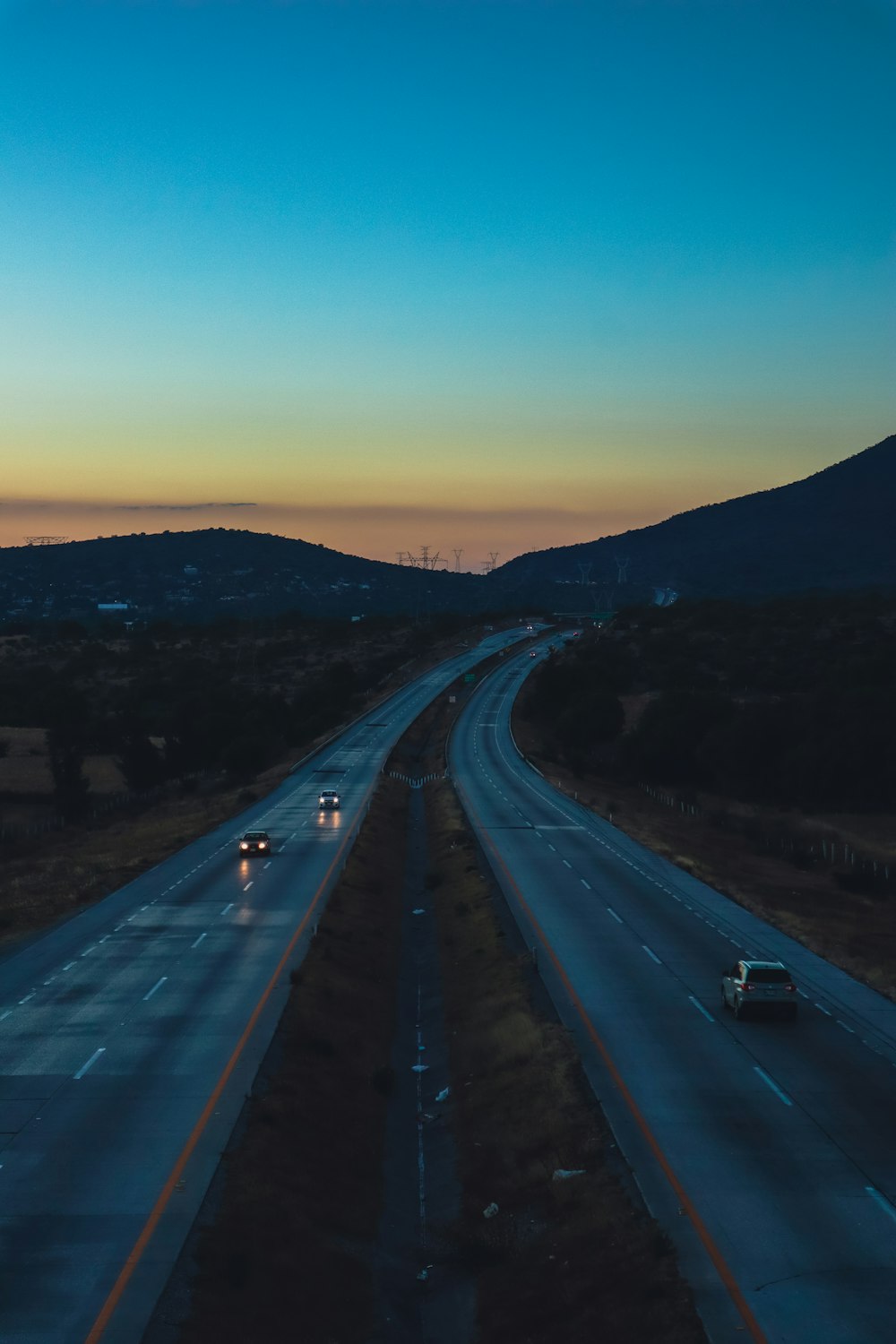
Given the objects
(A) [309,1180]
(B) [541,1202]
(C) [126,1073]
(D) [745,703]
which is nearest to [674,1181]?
(B) [541,1202]

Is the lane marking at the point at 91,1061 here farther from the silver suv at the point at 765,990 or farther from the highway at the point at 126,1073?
the silver suv at the point at 765,990

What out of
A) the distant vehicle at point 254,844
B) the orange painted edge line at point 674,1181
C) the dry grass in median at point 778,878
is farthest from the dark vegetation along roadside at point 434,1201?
the distant vehicle at point 254,844

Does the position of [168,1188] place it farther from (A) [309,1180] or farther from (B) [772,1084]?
(B) [772,1084]

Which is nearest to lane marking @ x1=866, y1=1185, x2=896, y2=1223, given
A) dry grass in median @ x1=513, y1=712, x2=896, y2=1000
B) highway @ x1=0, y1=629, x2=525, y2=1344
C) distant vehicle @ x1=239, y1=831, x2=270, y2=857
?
highway @ x1=0, y1=629, x2=525, y2=1344

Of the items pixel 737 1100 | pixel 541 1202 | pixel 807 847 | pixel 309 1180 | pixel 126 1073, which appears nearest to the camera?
pixel 541 1202

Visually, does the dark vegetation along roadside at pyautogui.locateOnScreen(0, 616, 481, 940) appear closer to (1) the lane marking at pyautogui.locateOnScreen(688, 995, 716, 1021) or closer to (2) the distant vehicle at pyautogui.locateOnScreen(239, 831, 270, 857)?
(2) the distant vehicle at pyautogui.locateOnScreen(239, 831, 270, 857)

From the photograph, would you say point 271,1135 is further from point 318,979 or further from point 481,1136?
point 318,979

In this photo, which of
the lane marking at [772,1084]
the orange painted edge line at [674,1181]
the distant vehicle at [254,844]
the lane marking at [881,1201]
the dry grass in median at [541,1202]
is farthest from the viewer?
the distant vehicle at [254,844]
